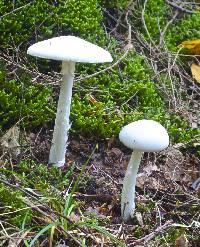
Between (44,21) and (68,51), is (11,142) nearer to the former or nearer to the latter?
(68,51)

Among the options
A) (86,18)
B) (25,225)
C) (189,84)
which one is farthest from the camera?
(189,84)

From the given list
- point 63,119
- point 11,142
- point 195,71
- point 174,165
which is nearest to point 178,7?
point 195,71

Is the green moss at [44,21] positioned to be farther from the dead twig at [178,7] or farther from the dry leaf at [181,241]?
the dry leaf at [181,241]

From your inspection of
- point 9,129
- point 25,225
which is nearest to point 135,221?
point 25,225

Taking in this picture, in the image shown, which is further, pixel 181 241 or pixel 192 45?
pixel 192 45

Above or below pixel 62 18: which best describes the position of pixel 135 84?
below

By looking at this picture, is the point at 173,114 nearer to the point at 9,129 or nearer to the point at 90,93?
the point at 90,93

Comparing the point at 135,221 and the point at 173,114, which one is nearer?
the point at 135,221
